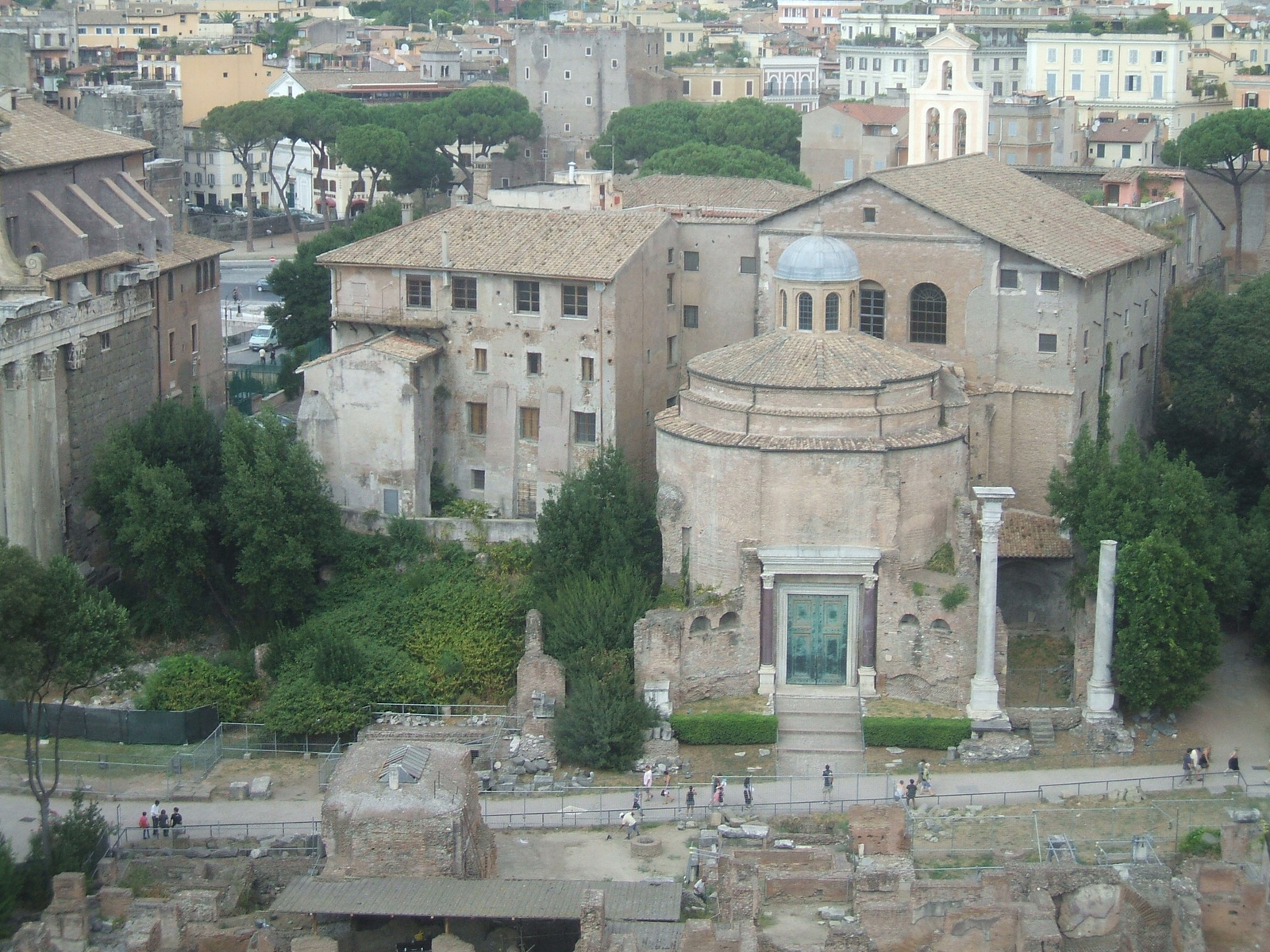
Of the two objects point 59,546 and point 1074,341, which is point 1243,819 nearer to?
point 1074,341

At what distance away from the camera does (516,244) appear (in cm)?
5594

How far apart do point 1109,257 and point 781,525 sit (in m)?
12.5

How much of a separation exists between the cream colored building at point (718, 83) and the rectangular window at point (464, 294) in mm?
82237

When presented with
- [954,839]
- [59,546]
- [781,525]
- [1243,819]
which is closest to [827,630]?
[781,525]

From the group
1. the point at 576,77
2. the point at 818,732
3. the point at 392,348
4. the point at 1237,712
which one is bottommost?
the point at 1237,712

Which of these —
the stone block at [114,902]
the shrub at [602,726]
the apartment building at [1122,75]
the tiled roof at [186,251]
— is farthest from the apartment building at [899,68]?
the stone block at [114,902]

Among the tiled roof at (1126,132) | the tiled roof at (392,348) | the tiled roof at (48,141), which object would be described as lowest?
the tiled roof at (392,348)

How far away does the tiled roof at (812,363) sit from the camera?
161 feet

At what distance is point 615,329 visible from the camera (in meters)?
54.3

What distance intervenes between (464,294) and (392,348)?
2.40 metres

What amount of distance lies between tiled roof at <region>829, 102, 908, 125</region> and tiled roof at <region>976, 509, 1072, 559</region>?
158ft

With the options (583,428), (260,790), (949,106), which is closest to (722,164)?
(949,106)

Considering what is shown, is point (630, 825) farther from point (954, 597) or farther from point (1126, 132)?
point (1126, 132)

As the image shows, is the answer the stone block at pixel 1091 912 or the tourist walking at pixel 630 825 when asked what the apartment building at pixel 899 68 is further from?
the stone block at pixel 1091 912
